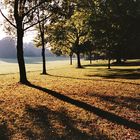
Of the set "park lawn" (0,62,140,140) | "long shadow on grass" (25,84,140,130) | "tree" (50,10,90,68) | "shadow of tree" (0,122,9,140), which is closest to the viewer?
"shadow of tree" (0,122,9,140)

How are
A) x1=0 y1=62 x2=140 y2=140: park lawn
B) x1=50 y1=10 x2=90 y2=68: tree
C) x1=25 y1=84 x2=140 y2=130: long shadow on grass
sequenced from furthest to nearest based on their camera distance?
x1=50 y1=10 x2=90 y2=68: tree < x1=25 y1=84 x2=140 y2=130: long shadow on grass < x1=0 y1=62 x2=140 y2=140: park lawn

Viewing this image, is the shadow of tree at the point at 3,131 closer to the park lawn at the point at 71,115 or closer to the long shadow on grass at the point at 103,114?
the park lawn at the point at 71,115

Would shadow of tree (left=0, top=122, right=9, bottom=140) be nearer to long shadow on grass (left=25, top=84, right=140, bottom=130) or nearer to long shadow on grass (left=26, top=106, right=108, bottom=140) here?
long shadow on grass (left=26, top=106, right=108, bottom=140)

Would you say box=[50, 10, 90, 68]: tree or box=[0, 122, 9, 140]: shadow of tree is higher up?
box=[50, 10, 90, 68]: tree

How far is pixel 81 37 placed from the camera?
67250mm

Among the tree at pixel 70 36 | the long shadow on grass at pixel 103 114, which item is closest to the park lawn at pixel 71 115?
the long shadow on grass at pixel 103 114

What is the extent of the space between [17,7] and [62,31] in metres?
36.2

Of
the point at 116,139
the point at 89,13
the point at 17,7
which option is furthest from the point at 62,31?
the point at 116,139

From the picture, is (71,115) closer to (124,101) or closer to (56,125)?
(56,125)

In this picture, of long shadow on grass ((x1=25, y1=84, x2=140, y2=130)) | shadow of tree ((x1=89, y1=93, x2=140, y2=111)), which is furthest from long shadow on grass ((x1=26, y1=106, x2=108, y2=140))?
shadow of tree ((x1=89, y1=93, x2=140, y2=111))

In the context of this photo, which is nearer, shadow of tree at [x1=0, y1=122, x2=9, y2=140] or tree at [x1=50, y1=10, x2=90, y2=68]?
shadow of tree at [x1=0, y1=122, x2=9, y2=140]

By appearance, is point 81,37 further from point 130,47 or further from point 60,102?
point 60,102

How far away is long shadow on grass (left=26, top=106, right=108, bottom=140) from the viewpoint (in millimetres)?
11938

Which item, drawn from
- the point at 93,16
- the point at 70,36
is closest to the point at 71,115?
the point at 93,16
